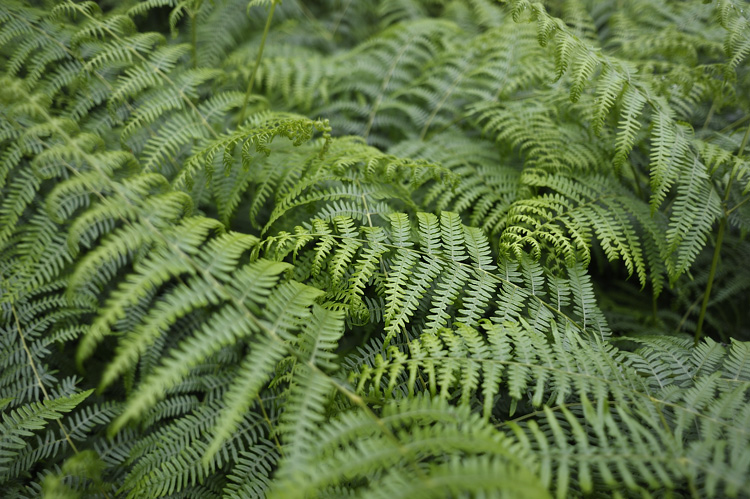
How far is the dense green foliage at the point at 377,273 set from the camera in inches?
49.4

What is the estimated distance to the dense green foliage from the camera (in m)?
1.25

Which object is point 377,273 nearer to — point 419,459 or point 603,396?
point 419,459

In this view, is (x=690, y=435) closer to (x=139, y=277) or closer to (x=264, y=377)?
(x=264, y=377)

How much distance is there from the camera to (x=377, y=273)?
183 cm

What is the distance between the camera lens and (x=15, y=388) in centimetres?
181

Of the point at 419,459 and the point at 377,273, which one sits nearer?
the point at 419,459

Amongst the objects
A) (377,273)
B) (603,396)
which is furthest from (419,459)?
(377,273)

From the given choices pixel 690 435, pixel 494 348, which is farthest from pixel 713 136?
pixel 494 348

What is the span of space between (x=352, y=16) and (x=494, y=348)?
3.47 meters

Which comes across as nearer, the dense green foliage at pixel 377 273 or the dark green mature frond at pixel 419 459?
the dark green mature frond at pixel 419 459

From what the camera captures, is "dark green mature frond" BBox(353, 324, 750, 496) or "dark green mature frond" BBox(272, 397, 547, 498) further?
"dark green mature frond" BBox(353, 324, 750, 496)

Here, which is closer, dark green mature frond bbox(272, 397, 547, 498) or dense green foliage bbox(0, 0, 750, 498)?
dark green mature frond bbox(272, 397, 547, 498)

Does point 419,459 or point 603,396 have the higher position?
point 603,396

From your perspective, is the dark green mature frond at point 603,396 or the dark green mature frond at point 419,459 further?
the dark green mature frond at point 603,396
